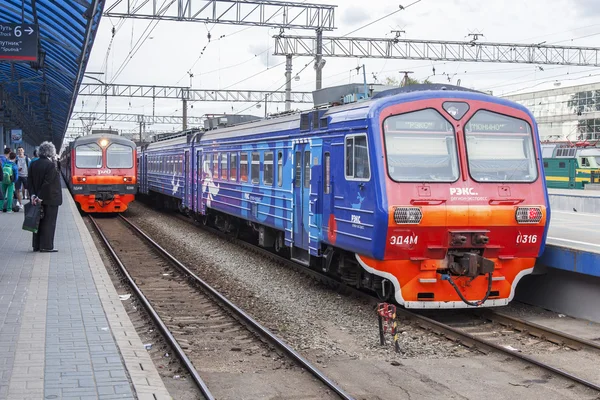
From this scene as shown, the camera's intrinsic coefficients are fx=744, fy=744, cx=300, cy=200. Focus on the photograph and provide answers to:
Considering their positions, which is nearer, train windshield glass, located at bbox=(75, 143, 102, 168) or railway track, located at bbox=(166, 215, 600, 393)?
railway track, located at bbox=(166, 215, 600, 393)

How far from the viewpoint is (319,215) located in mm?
11781

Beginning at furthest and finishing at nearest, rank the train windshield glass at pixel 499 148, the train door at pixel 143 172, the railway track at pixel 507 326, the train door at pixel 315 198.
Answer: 1. the train door at pixel 143 172
2. the train door at pixel 315 198
3. the train windshield glass at pixel 499 148
4. the railway track at pixel 507 326

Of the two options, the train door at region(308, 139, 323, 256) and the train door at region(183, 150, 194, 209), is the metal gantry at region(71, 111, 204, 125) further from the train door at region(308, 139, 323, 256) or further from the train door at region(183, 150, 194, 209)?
the train door at region(308, 139, 323, 256)

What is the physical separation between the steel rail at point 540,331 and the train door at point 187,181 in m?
15.0

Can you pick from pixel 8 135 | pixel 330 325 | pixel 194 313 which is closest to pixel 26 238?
pixel 194 313

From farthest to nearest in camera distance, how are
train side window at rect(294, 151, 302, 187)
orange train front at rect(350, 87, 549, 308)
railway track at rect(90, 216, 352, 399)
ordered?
train side window at rect(294, 151, 302, 187), orange train front at rect(350, 87, 549, 308), railway track at rect(90, 216, 352, 399)

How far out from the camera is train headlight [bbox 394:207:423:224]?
9453 millimetres

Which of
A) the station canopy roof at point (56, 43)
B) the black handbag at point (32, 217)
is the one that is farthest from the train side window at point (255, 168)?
the black handbag at point (32, 217)

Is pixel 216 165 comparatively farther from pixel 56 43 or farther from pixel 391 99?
pixel 391 99

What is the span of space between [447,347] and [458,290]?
1.18 meters

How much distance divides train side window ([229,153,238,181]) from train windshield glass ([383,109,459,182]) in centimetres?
846

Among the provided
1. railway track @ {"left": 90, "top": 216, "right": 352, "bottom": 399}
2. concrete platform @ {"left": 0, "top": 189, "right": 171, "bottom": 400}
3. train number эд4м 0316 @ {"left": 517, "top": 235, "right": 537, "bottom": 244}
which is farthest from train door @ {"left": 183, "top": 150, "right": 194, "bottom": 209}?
train number эд4м 0316 @ {"left": 517, "top": 235, "right": 537, "bottom": 244}

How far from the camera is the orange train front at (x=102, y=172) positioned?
86.7 feet

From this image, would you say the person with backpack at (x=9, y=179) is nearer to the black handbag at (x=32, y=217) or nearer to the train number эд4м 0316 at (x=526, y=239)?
the black handbag at (x=32, y=217)
